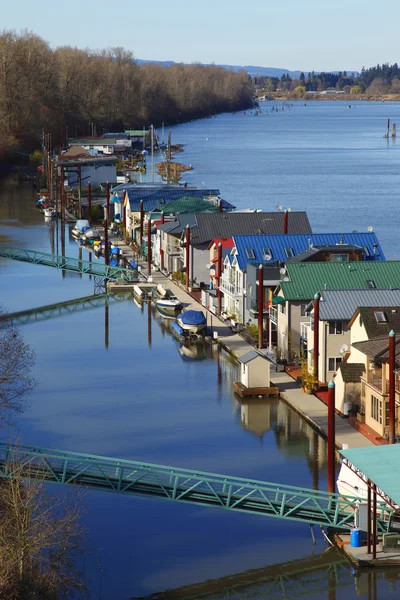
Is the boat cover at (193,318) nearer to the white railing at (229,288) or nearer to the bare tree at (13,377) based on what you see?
the white railing at (229,288)

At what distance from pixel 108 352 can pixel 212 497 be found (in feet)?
69.5

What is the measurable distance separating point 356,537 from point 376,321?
12.2 m

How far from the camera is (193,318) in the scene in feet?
165

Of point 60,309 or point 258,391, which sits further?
point 60,309

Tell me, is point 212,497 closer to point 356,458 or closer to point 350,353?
point 356,458

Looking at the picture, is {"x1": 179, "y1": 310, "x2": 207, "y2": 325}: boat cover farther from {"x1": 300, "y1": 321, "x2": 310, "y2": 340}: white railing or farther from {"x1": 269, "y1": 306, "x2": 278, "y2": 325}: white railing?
{"x1": 300, "y1": 321, "x2": 310, "y2": 340}: white railing

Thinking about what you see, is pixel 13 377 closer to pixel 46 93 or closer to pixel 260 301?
pixel 260 301

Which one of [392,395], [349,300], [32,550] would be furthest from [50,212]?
[32,550]

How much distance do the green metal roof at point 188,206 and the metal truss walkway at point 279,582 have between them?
151 feet

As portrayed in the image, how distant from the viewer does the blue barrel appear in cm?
2647

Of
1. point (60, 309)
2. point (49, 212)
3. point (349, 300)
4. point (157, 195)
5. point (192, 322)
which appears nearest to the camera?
point (349, 300)

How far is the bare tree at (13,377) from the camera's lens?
35.8 meters

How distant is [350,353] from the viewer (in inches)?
1481

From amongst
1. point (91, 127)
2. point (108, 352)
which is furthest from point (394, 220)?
point (91, 127)
